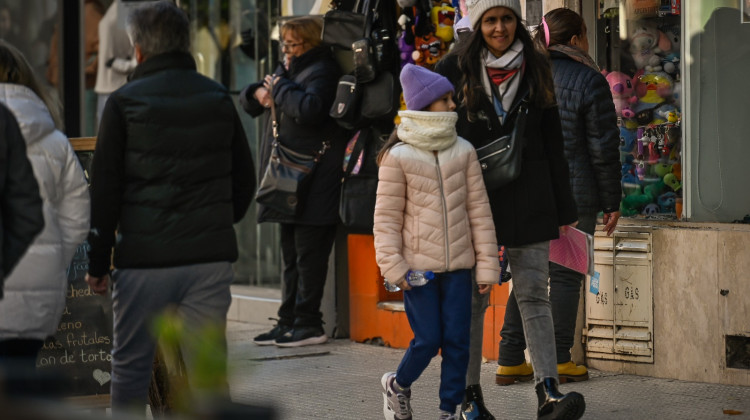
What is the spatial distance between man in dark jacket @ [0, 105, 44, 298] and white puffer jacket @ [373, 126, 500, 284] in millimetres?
1470

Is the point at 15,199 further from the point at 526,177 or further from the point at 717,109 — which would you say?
the point at 717,109

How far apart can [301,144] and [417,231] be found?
330cm

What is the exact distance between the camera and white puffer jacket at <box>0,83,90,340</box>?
→ 437 centimetres

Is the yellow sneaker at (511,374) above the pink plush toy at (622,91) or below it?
below

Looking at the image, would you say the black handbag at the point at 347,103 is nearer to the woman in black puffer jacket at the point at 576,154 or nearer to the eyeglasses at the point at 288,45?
the eyeglasses at the point at 288,45

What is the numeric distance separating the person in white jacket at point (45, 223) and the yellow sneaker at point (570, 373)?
3.17m

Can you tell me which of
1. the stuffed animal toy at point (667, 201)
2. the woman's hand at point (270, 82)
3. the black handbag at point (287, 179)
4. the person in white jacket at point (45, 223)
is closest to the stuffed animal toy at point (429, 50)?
the black handbag at point (287, 179)

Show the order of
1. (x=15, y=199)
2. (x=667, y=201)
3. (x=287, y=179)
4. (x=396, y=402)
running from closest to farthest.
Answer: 1. (x=15, y=199)
2. (x=396, y=402)
3. (x=667, y=201)
4. (x=287, y=179)

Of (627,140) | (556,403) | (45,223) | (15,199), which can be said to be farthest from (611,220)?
(15,199)

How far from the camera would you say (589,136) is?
267 inches

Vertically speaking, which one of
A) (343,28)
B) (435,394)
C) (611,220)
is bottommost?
(435,394)

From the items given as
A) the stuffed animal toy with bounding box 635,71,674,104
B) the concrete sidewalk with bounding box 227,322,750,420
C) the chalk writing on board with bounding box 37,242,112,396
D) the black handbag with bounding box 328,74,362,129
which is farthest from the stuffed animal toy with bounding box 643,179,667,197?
the chalk writing on board with bounding box 37,242,112,396

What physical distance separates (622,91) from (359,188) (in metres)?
1.71

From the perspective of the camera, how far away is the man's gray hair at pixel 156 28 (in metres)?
4.61
